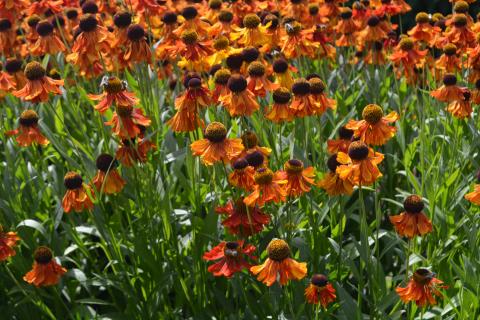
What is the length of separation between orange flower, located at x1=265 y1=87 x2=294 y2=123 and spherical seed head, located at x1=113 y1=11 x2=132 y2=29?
64 cm

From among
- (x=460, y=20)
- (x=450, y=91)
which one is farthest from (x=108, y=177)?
(x=460, y=20)

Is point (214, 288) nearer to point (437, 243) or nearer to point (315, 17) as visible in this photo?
point (437, 243)

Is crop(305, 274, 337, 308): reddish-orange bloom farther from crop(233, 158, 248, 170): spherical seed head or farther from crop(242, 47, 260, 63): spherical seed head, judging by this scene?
crop(242, 47, 260, 63): spherical seed head

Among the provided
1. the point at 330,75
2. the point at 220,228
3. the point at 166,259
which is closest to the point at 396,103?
the point at 330,75

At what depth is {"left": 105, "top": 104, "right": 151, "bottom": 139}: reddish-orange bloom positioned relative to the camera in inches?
88.9

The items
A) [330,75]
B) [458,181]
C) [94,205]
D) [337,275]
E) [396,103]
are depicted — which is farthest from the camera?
[330,75]

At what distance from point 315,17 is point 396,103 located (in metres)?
0.58

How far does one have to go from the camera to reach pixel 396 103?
3.41m

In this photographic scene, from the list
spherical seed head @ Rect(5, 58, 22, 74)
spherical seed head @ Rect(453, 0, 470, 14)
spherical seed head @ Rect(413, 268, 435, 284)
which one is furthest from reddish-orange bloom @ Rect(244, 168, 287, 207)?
spherical seed head @ Rect(5, 58, 22, 74)

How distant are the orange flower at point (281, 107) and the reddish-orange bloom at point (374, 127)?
1.03 ft

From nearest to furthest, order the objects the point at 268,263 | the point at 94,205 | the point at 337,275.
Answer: the point at 268,263
the point at 337,275
the point at 94,205

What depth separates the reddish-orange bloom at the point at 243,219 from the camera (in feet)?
6.98

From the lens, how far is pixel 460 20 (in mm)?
2922

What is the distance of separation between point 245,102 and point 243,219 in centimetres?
37
